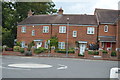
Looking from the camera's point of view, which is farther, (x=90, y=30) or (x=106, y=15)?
(x=106, y=15)

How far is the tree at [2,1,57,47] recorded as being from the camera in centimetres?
5222

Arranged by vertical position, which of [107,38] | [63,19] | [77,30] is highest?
[63,19]

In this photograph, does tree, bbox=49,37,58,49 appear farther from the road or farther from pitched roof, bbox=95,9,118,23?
the road

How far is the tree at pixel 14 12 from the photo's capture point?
52.2 metres

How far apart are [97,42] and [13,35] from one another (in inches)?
767

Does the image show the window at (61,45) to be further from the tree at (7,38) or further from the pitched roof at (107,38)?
the tree at (7,38)

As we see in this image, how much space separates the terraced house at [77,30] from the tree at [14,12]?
Result: 4.96m

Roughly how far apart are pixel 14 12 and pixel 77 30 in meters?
15.5

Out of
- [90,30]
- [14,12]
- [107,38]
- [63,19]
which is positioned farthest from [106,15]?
[14,12]

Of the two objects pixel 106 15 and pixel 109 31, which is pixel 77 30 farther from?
pixel 106 15

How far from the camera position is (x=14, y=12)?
5297cm

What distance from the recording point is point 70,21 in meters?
46.1

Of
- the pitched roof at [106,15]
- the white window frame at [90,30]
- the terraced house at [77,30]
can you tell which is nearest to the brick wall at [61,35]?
the terraced house at [77,30]

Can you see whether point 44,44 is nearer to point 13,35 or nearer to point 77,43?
point 77,43
